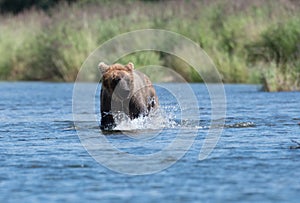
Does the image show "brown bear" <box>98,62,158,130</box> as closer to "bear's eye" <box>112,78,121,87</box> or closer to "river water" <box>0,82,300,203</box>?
"bear's eye" <box>112,78,121,87</box>

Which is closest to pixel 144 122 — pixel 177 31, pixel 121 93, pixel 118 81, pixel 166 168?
pixel 121 93

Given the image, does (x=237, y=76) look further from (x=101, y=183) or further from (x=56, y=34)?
(x=101, y=183)

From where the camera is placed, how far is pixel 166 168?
9.90 metres

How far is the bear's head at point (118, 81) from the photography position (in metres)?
12.9

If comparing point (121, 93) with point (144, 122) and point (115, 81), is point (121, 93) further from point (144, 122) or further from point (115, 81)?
point (144, 122)

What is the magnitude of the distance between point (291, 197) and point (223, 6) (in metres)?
21.0

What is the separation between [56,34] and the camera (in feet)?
97.9

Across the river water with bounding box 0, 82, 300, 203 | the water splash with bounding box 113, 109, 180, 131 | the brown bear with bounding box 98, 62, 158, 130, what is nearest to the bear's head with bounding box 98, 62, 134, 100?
the brown bear with bounding box 98, 62, 158, 130

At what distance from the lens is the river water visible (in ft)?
28.0

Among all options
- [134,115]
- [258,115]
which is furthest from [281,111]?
[134,115]

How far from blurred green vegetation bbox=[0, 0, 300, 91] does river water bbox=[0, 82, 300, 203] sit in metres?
7.60

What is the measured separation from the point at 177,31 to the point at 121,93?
14.9 m

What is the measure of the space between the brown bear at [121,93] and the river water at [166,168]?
0.25 meters

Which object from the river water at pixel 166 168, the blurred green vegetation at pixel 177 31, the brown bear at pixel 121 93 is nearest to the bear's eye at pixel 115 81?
the brown bear at pixel 121 93
